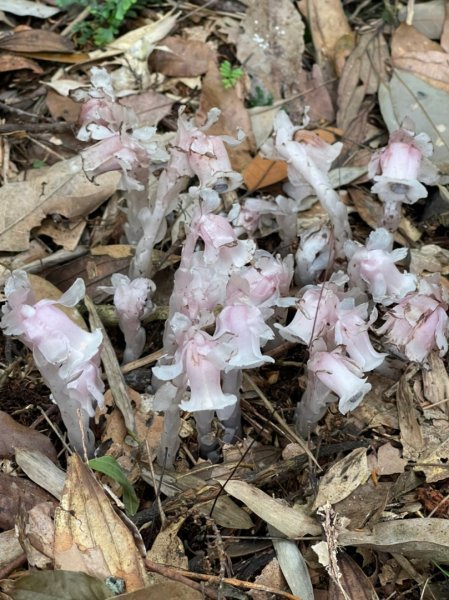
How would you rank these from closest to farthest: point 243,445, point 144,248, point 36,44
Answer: point 243,445, point 144,248, point 36,44

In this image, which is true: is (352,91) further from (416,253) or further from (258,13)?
(416,253)

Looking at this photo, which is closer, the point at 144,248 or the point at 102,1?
the point at 144,248

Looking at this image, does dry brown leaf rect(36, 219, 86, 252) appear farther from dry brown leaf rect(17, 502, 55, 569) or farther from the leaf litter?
dry brown leaf rect(17, 502, 55, 569)

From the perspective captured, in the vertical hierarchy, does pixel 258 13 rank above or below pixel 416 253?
above

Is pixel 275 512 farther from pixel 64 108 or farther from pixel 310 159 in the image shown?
pixel 64 108

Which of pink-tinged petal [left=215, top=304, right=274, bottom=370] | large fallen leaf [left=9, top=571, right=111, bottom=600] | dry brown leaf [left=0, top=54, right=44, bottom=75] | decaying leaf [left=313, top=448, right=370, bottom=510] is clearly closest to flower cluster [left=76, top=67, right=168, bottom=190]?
pink-tinged petal [left=215, top=304, right=274, bottom=370]

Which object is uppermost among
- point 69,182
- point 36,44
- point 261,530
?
point 36,44

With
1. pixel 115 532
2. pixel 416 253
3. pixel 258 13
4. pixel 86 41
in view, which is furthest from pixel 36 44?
pixel 115 532

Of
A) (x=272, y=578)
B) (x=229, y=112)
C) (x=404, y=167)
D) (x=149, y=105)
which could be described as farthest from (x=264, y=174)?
(x=272, y=578)
